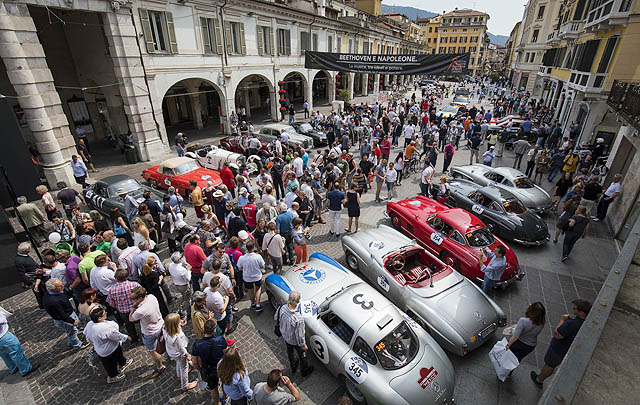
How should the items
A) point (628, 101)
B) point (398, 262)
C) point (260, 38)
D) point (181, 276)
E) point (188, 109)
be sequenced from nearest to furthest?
point (181, 276), point (398, 262), point (628, 101), point (260, 38), point (188, 109)

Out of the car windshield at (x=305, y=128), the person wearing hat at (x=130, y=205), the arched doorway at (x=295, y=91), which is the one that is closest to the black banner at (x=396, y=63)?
the car windshield at (x=305, y=128)

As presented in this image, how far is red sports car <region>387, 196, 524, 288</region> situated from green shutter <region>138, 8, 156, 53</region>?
15.7 meters

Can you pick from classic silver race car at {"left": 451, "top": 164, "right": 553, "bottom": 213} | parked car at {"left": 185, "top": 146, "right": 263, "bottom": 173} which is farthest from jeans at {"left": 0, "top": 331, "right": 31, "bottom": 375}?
classic silver race car at {"left": 451, "top": 164, "right": 553, "bottom": 213}

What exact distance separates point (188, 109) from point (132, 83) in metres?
11.8

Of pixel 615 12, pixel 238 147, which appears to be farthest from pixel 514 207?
pixel 238 147

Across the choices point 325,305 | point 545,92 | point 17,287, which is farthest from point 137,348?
point 545,92

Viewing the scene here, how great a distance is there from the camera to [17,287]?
24.5 ft

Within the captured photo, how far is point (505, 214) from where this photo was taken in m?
9.04

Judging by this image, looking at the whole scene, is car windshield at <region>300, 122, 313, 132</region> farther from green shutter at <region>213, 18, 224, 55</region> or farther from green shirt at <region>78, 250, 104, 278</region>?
green shirt at <region>78, 250, 104, 278</region>

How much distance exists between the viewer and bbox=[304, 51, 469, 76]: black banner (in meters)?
16.7

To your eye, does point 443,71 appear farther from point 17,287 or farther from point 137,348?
point 17,287

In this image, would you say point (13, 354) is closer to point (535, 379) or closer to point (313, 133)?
point (535, 379)

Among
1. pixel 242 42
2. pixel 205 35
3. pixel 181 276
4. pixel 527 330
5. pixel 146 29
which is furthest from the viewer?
pixel 242 42

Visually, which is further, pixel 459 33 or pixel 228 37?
pixel 459 33
